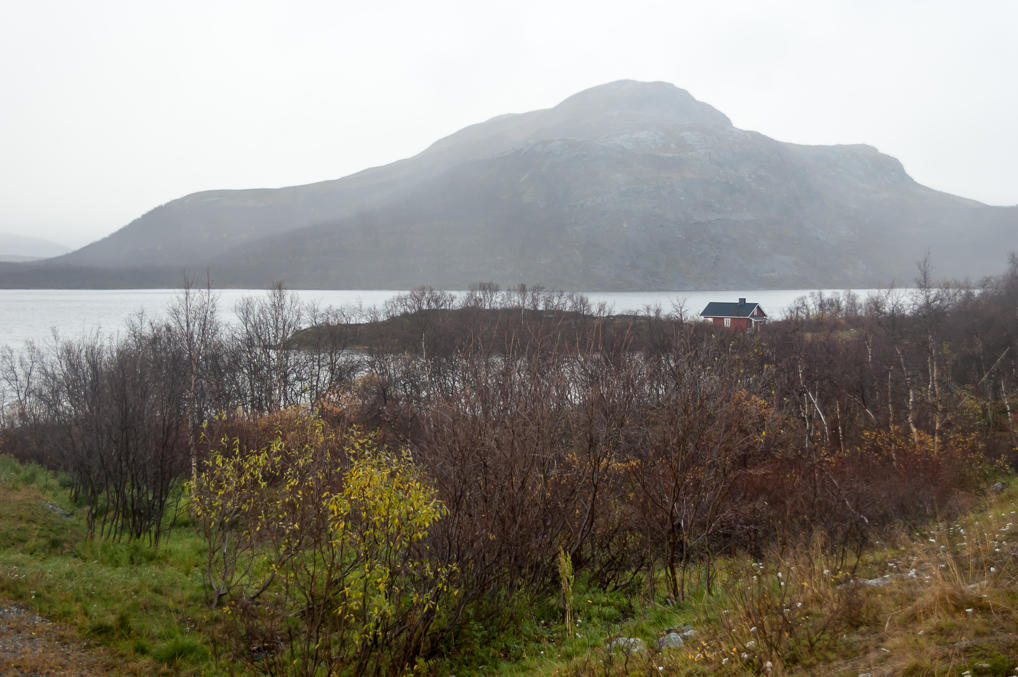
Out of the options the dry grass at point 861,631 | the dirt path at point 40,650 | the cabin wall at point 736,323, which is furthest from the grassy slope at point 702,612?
the cabin wall at point 736,323

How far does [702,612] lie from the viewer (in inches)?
384

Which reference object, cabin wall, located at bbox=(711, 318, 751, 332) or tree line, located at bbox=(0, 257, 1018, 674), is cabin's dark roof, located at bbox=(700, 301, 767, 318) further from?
tree line, located at bbox=(0, 257, 1018, 674)

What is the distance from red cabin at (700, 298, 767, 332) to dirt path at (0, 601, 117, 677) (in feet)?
210

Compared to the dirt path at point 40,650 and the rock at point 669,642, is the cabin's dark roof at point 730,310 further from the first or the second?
the dirt path at point 40,650

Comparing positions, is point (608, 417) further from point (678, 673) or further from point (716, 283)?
point (716, 283)

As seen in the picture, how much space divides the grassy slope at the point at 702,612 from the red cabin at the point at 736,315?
2067 inches

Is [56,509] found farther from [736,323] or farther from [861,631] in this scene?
[736,323]

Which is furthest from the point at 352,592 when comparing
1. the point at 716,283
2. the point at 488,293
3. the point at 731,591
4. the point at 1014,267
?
the point at 716,283

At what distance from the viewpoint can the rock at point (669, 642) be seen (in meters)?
8.29

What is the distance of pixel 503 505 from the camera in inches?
461

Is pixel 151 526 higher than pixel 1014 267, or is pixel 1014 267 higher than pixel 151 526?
pixel 1014 267

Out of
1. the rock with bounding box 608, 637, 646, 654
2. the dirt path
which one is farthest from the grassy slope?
the dirt path

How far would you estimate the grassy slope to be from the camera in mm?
6625

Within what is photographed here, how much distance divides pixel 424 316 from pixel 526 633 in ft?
209
